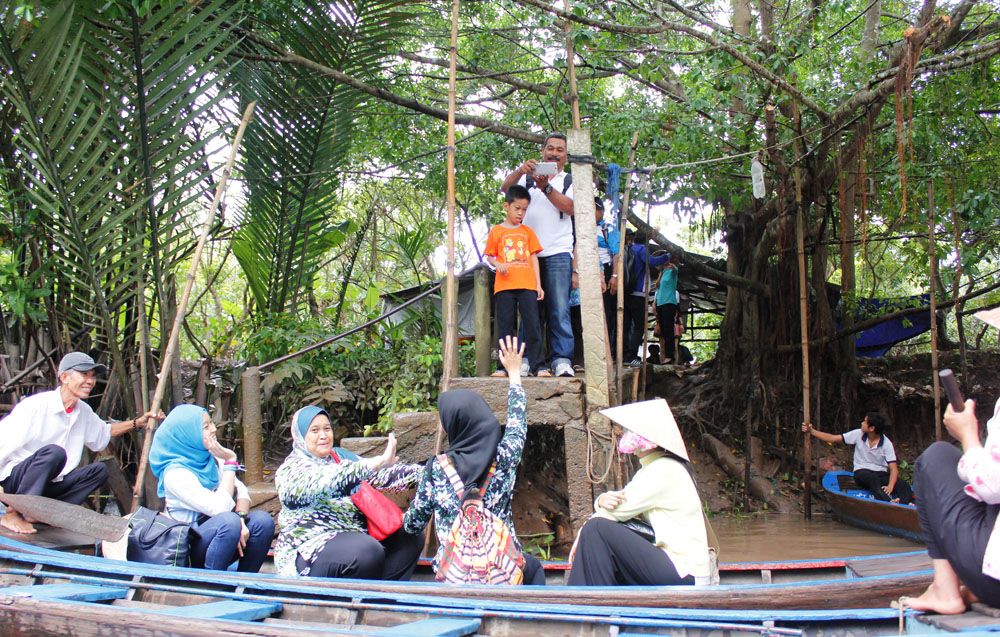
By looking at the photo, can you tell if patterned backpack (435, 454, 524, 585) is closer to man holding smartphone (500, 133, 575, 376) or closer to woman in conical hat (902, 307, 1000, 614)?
woman in conical hat (902, 307, 1000, 614)

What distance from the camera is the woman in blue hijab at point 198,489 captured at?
362cm

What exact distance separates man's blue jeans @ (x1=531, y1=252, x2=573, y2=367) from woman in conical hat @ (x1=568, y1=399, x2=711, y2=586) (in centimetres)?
201

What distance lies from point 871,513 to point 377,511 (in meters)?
5.28

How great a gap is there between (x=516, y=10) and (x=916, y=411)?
7.56 m

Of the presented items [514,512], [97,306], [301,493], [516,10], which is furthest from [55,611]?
[516,10]

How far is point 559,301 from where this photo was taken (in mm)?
5281

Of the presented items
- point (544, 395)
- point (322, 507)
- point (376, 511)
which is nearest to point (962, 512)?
point (376, 511)

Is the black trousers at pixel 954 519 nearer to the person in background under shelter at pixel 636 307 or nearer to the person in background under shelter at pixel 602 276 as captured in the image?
the person in background under shelter at pixel 602 276

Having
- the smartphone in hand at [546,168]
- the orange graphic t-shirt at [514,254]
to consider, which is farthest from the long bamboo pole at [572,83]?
the orange graphic t-shirt at [514,254]

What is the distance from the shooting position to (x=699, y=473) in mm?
→ 9359

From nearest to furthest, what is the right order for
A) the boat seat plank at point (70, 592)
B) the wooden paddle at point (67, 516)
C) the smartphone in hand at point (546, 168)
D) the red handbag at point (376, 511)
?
1. the boat seat plank at point (70, 592)
2. the red handbag at point (376, 511)
3. the wooden paddle at point (67, 516)
4. the smartphone in hand at point (546, 168)

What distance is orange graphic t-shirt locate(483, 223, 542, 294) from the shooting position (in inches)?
200

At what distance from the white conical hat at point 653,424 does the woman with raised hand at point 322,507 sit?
37.0 inches

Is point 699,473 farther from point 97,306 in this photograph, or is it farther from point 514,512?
point 97,306
